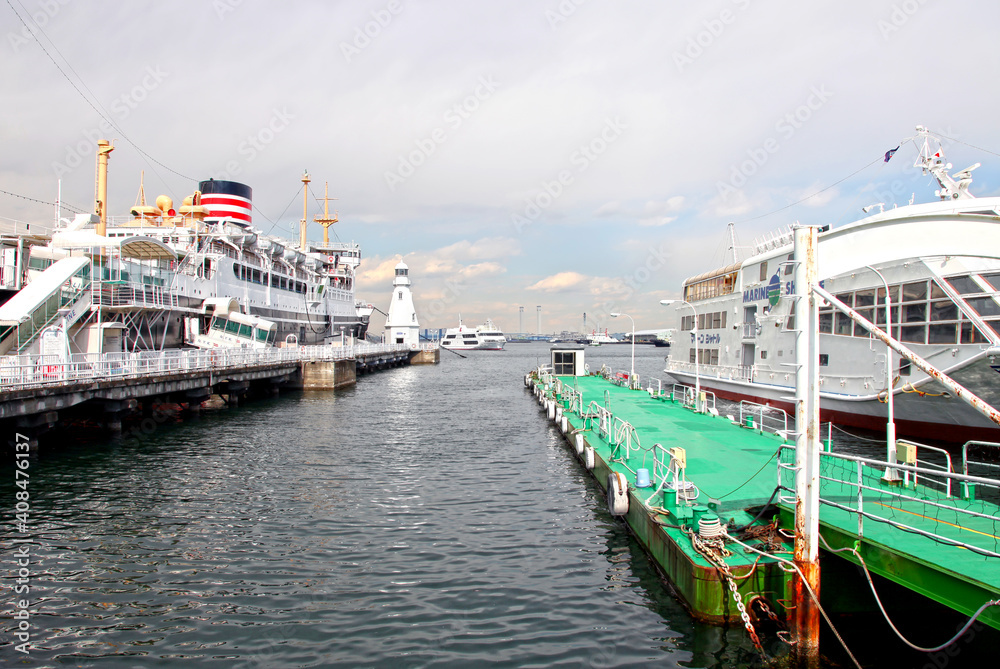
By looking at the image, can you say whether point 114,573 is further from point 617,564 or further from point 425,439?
point 425,439

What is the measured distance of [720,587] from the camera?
347 inches

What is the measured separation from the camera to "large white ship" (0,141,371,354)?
28.1 metres

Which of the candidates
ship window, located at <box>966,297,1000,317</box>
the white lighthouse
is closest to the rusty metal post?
ship window, located at <box>966,297,1000,317</box>

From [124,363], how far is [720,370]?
33587mm

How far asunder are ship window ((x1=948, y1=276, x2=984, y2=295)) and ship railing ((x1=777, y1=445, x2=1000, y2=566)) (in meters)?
13.1

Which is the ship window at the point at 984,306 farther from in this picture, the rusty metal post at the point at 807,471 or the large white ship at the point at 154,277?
the large white ship at the point at 154,277

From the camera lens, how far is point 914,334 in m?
23.1

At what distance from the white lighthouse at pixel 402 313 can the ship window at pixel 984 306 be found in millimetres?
85060

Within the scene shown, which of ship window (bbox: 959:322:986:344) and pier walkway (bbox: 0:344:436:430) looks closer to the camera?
pier walkway (bbox: 0:344:436:430)

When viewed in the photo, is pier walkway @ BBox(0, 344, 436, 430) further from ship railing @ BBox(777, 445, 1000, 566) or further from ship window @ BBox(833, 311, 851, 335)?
ship window @ BBox(833, 311, 851, 335)

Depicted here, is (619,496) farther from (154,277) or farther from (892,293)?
(154,277)

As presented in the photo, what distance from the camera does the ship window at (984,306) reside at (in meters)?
20.5

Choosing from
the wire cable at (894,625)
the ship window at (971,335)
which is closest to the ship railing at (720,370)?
the ship window at (971,335)

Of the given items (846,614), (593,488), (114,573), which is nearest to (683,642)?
(846,614)
